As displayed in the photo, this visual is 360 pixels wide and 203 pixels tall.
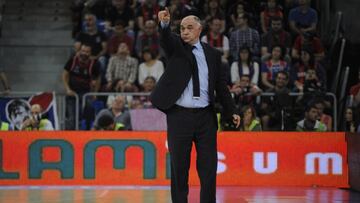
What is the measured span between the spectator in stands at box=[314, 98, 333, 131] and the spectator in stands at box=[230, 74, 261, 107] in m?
1.18

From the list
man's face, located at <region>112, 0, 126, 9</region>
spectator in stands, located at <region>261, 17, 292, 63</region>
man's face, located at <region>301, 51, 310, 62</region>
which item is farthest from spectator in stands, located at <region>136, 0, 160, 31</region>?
man's face, located at <region>301, 51, 310, 62</region>

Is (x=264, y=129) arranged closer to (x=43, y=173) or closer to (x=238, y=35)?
(x=238, y=35)

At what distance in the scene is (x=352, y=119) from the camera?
13.4 m

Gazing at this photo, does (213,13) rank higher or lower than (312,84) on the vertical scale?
higher

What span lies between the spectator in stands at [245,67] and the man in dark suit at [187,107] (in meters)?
7.40

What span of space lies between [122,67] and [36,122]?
240 centimetres

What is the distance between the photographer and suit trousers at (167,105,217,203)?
7.29 m

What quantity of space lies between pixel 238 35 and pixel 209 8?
1290mm

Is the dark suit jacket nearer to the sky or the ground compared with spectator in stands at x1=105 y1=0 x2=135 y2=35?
nearer to the ground

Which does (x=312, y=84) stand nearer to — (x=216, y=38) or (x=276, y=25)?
(x=276, y=25)

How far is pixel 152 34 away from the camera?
16.0 metres

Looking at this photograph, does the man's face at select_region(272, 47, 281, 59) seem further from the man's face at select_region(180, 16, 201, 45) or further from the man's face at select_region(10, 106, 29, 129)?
the man's face at select_region(180, 16, 201, 45)

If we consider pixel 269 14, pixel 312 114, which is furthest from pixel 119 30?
pixel 312 114

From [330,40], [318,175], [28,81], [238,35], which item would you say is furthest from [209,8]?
[318,175]
